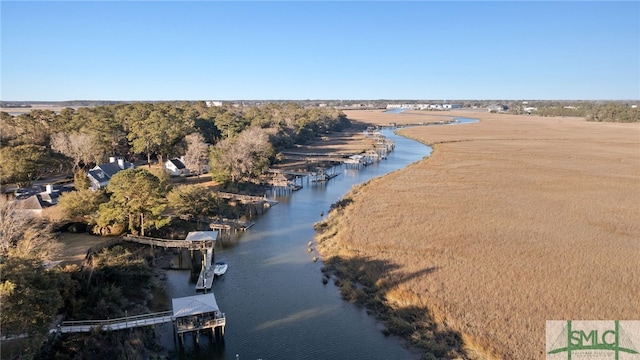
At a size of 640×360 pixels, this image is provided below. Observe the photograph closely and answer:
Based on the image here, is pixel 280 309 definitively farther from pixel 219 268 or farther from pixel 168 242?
pixel 168 242

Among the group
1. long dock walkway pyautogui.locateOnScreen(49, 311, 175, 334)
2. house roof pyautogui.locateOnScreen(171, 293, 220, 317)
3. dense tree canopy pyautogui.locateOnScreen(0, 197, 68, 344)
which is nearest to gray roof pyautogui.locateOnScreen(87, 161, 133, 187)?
dense tree canopy pyautogui.locateOnScreen(0, 197, 68, 344)

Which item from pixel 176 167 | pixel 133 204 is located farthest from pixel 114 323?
pixel 176 167

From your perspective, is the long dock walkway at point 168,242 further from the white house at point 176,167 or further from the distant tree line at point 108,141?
the white house at point 176,167

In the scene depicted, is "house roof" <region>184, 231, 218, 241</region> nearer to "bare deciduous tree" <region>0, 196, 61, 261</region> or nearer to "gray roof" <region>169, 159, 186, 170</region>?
"bare deciduous tree" <region>0, 196, 61, 261</region>

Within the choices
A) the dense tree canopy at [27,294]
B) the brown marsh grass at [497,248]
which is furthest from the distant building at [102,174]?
the brown marsh grass at [497,248]

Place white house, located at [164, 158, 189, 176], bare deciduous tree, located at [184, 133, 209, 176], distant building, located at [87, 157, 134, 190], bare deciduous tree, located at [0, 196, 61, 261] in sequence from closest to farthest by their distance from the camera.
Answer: bare deciduous tree, located at [0, 196, 61, 261]
distant building, located at [87, 157, 134, 190]
white house, located at [164, 158, 189, 176]
bare deciduous tree, located at [184, 133, 209, 176]

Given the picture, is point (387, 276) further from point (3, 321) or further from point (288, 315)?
point (3, 321)
